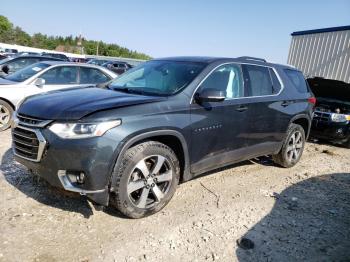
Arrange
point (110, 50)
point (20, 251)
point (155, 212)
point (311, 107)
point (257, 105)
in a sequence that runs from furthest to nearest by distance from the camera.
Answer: point (110, 50)
point (311, 107)
point (257, 105)
point (155, 212)
point (20, 251)

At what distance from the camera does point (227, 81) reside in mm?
4605

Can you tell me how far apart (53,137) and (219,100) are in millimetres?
1879

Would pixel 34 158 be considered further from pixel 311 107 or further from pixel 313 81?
pixel 313 81

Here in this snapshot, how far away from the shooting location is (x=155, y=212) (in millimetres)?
3869

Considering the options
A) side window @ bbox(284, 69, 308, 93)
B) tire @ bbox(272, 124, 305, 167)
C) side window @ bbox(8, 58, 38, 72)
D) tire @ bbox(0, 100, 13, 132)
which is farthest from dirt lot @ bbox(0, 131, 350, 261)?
side window @ bbox(8, 58, 38, 72)

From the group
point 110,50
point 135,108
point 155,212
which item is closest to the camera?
point 135,108

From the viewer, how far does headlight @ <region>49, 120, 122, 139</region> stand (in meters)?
3.23

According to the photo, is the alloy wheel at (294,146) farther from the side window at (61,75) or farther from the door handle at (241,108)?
the side window at (61,75)

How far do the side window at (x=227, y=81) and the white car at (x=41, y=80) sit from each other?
390 cm

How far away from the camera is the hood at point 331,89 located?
352 inches

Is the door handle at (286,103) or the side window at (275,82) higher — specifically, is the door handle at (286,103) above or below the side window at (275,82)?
below

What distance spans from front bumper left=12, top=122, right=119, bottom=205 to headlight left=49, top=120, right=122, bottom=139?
0.04 metres

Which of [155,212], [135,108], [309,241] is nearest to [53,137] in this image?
[135,108]

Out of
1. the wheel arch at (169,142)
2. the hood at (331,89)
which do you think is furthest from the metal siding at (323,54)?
the wheel arch at (169,142)
